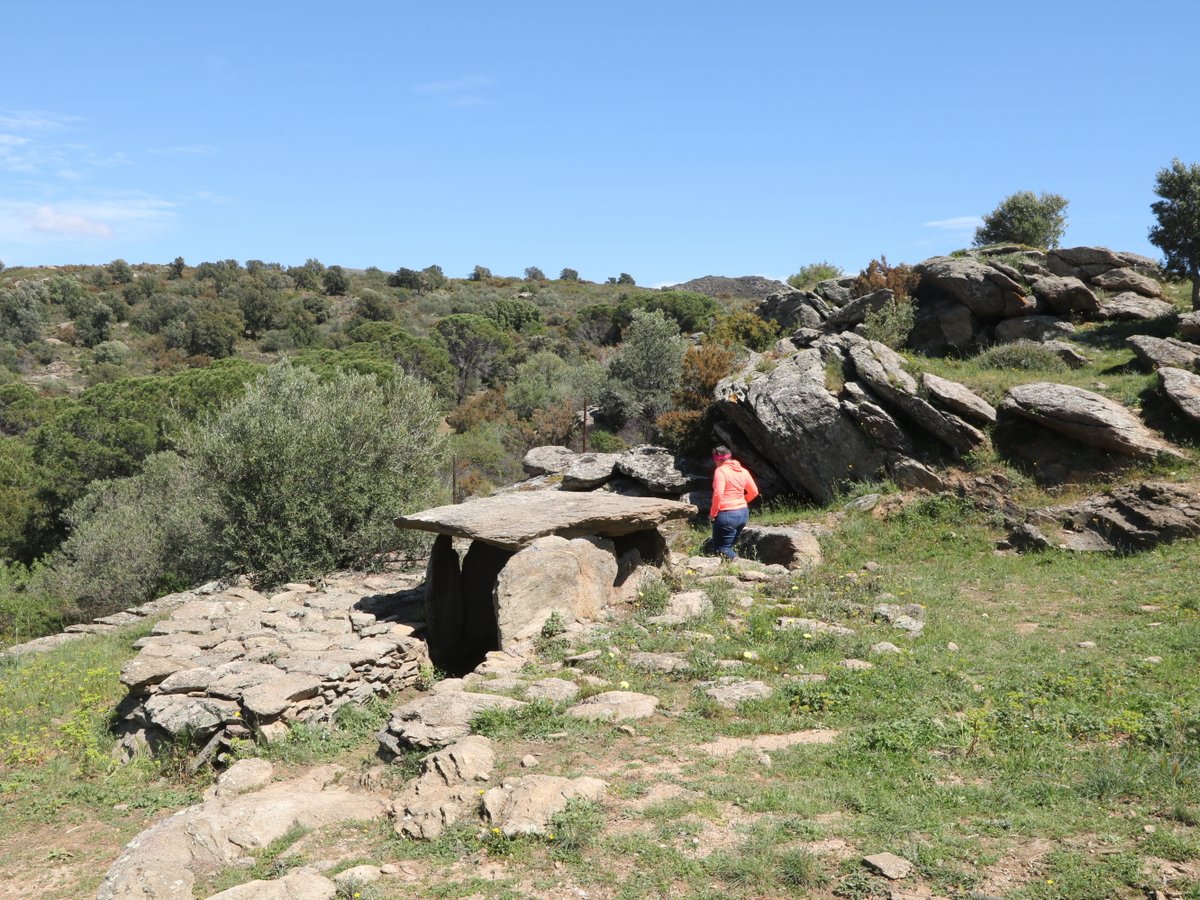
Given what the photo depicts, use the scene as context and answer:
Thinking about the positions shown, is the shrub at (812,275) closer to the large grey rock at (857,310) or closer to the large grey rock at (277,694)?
the large grey rock at (857,310)

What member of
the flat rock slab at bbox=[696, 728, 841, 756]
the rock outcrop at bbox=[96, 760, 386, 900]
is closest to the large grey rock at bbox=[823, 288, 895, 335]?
the flat rock slab at bbox=[696, 728, 841, 756]

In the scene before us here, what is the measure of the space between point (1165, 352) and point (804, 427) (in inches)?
286

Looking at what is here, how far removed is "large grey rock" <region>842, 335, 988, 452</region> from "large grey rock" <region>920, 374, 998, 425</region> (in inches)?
8.7

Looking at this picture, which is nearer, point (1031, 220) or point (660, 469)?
point (660, 469)

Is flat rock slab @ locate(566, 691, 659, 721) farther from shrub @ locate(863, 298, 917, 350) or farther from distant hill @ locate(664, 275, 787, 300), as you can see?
distant hill @ locate(664, 275, 787, 300)

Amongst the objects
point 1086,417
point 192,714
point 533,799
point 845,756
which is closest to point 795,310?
point 1086,417

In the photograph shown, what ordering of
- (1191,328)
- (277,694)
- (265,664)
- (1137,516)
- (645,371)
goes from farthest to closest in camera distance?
(645,371) → (1191,328) → (1137,516) → (265,664) → (277,694)

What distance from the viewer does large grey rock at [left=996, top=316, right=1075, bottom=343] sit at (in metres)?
20.5

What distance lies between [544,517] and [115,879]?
6506 mm

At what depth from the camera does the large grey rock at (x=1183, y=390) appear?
14523 millimetres

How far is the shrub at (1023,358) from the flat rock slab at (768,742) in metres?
14.4

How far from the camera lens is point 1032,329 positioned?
68.4ft

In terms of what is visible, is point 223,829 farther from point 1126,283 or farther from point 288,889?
point 1126,283

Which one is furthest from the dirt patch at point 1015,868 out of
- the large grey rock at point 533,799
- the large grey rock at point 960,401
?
the large grey rock at point 960,401
